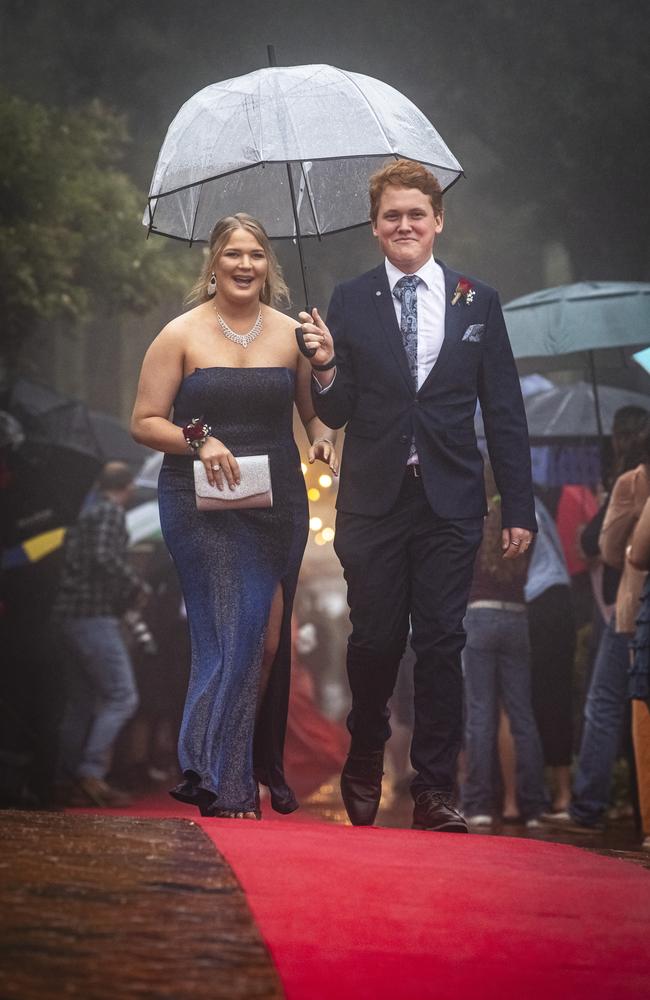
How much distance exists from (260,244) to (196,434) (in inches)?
24.7

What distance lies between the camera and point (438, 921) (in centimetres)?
274

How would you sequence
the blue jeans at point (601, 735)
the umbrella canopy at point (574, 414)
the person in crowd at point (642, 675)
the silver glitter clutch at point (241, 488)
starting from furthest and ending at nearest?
the umbrella canopy at point (574, 414) → the blue jeans at point (601, 735) → the person in crowd at point (642, 675) → the silver glitter clutch at point (241, 488)

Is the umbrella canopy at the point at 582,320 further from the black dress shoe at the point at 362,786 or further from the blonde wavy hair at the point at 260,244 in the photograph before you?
the black dress shoe at the point at 362,786

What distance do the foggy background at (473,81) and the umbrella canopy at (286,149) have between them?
418 cm

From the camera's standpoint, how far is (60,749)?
9578 millimetres

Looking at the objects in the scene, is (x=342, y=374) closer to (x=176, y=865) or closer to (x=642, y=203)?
(x=176, y=865)

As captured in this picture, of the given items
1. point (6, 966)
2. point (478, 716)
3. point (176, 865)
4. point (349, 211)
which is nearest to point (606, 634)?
point (478, 716)

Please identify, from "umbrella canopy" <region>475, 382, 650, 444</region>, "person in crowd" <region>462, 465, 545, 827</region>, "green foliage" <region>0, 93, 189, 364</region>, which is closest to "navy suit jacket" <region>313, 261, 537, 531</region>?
"person in crowd" <region>462, 465, 545, 827</region>

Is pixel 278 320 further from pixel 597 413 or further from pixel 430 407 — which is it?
pixel 597 413

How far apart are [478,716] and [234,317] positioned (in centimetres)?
380

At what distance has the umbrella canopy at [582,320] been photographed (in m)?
8.18

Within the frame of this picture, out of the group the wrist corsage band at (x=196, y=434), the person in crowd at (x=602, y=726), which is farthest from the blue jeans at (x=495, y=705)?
the wrist corsage band at (x=196, y=434)

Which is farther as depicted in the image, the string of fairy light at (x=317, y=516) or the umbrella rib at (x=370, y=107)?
the string of fairy light at (x=317, y=516)

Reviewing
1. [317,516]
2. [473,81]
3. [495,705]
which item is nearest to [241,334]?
[495,705]
